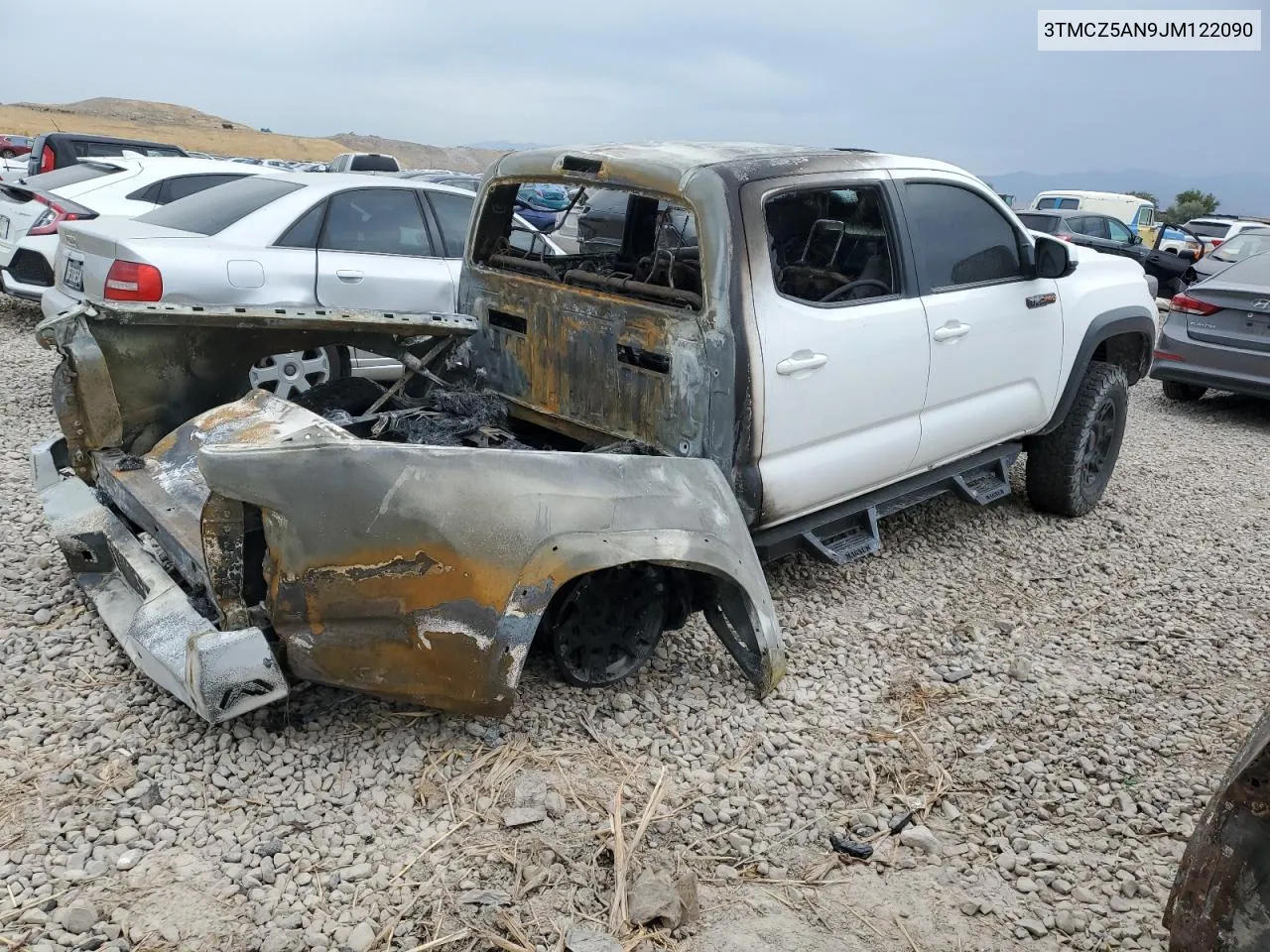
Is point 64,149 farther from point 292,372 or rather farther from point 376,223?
Result: point 292,372

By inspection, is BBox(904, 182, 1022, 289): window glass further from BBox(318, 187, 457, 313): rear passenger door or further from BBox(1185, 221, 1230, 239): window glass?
BBox(1185, 221, 1230, 239): window glass

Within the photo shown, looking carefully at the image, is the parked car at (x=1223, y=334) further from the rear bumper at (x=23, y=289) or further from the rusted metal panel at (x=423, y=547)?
the rear bumper at (x=23, y=289)

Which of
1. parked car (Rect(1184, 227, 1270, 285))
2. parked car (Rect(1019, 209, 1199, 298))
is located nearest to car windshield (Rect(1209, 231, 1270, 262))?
parked car (Rect(1184, 227, 1270, 285))

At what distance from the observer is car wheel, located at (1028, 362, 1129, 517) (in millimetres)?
5242

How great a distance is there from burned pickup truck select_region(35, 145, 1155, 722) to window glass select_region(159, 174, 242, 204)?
16.7 ft

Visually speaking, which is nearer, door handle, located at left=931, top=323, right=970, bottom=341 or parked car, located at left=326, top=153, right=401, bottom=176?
door handle, located at left=931, top=323, right=970, bottom=341

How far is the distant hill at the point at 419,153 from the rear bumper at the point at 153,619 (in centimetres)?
8436

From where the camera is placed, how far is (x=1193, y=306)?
8.16 m

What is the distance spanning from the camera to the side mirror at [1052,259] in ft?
15.0

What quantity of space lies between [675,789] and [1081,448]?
3407 millimetres

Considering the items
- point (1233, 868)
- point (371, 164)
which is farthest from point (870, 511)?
point (371, 164)

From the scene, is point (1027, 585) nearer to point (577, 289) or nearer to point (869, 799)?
point (869, 799)

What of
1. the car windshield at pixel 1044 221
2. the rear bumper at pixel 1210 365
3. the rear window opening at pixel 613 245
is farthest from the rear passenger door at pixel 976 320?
the car windshield at pixel 1044 221

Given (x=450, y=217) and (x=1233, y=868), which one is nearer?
(x=1233, y=868)
